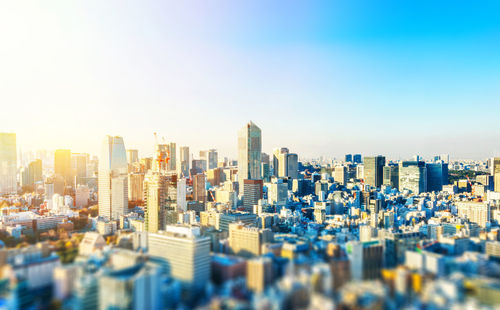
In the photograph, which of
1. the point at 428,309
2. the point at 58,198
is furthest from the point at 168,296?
the point at 58,198

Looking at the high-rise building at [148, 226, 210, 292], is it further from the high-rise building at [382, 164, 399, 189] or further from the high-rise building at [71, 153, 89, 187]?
the high-rise building at [382, 164, 399, 189]

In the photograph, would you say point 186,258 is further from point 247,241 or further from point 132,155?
point 132,155

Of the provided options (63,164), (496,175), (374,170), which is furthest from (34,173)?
(496,175)

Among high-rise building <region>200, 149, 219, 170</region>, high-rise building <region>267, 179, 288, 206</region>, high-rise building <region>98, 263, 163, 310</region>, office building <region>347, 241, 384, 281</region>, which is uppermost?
high-rise building <region>200, 149, 219, 170</region>

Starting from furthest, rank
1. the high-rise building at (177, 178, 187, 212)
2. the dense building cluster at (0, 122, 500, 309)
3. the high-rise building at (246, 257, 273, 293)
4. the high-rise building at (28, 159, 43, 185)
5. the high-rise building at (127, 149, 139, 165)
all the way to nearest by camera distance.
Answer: the high-rise building at (127, 149, 139, 165) → the high-rise building at (28, 159, 43, 185) → the high-rise building at (177, 178, 187, 212) → the high-rise building at (246, 257, 273, 293) → the dense building cluster at (0, 122, 500, 309)

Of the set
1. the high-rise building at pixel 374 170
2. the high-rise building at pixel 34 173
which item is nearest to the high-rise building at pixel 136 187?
the high-rise building at pixel 34 173

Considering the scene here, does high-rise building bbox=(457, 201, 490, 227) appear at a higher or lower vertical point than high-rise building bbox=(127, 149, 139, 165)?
lower

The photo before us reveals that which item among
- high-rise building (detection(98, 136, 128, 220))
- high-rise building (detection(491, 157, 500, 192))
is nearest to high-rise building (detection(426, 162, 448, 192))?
high-rise building (detection(491, 157, 500, 192))
